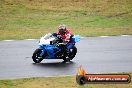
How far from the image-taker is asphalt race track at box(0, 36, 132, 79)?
63.6 feet

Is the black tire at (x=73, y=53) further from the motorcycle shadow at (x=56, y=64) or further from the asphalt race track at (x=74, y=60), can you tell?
the motorcycle shadow at (x=56, y=64)

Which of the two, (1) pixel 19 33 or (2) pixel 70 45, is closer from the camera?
(2) pixel 70 45

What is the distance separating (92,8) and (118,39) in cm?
1204

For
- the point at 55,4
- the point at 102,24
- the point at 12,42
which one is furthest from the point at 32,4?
the point at 12,42

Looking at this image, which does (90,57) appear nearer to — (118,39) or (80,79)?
(118,39)

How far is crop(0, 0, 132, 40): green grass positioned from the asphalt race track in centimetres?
312

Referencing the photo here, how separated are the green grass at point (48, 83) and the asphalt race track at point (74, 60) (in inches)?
30.4

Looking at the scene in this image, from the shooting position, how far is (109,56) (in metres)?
22.4

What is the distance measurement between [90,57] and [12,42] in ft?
18.3

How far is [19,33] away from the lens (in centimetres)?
2939

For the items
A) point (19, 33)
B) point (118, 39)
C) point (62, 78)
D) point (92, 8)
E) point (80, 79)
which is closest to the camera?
point (80, 79)

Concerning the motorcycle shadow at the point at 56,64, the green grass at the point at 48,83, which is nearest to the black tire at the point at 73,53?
the motorcycle shadow at the point at 56,64

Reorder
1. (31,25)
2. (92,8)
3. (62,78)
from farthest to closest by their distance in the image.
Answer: (92,8), (31,25), (62,78)

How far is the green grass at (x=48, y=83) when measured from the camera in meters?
16.9
